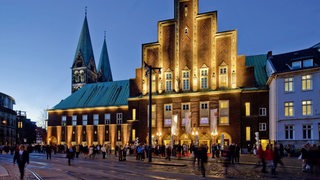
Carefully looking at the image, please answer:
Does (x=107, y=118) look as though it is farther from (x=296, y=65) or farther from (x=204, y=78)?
(x=296, y=65)

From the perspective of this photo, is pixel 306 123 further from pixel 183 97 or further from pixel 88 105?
pixel 88 105

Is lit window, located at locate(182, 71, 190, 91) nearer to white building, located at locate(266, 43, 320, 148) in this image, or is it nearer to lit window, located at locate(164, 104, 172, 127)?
lit window, located at locate(164, 104, 172, 127)

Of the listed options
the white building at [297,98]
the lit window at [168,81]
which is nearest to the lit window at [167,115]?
the lit window at [168,81]

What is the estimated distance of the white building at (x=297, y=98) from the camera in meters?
46.6

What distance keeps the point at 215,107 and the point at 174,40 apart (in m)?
12.9

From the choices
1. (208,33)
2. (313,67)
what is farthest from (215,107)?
(313,67)

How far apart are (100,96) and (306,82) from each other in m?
42.4

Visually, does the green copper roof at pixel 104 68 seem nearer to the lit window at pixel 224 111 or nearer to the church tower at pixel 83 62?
the church tower at pixel 83 62

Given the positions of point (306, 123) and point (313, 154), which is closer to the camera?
point (313, 154)

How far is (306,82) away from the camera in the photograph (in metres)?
47.6

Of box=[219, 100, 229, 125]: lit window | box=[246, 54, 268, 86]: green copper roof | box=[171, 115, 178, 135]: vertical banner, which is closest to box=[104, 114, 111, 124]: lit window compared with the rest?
box=[171, 115, 178, 135]: vertical banner

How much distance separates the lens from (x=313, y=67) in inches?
1829

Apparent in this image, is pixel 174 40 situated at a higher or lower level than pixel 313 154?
higher

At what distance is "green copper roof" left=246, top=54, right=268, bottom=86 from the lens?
5871 cm
